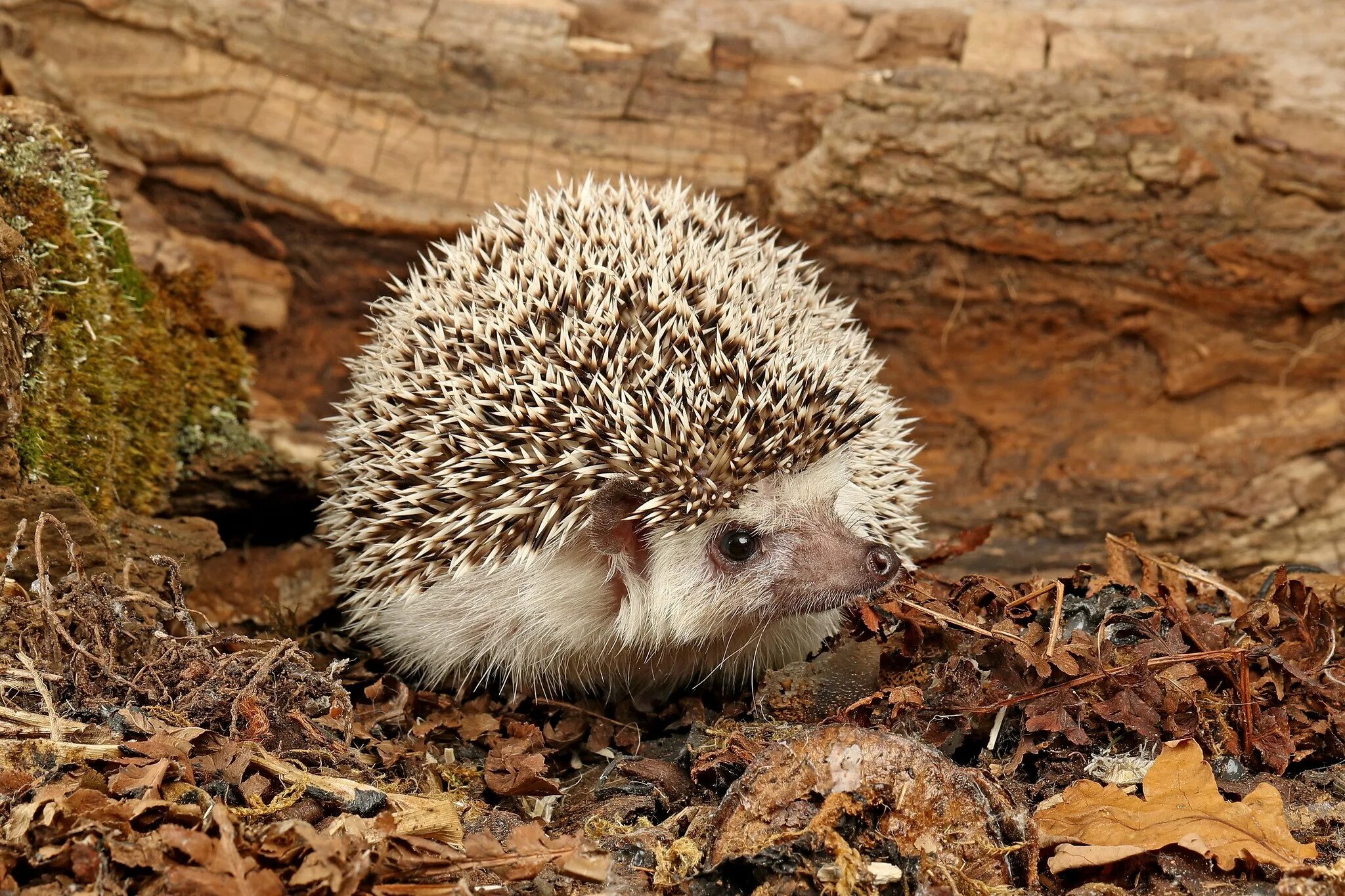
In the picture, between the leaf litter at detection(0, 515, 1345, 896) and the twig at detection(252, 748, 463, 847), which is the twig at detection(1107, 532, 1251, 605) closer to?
the leaf litter at detection(0, 515, 1345, 896)

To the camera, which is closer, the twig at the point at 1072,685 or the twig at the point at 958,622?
the twig at the point at 1072,685

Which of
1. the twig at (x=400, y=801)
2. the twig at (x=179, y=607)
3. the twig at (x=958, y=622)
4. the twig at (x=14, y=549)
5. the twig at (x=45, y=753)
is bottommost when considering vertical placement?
the twig at (x=400, y=801)

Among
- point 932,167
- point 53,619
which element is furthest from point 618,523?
point 932,167

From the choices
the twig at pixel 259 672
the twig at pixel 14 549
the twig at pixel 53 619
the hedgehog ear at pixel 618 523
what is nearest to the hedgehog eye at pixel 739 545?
the hedgehog ear at pixel 618 523

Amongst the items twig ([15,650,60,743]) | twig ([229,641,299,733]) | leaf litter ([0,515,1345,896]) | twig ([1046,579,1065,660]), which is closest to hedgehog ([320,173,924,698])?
leaf litter ([0,515,1345,896])

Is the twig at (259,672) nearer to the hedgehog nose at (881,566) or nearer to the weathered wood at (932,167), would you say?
the hedgehog nose at (881,566)

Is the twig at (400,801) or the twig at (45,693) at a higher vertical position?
the twig at (45,693)
